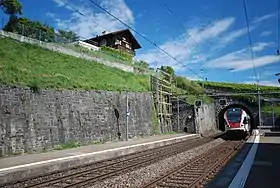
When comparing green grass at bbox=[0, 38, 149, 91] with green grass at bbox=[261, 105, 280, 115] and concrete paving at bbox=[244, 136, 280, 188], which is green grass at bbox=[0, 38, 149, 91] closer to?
concrete paving at bbox=[244, 136, 280, 188]

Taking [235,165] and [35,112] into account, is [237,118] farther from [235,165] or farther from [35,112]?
[35,112]

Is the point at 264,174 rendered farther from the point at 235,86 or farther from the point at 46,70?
the point at 235,86

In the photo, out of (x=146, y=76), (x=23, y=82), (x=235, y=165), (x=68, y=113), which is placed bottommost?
(x=235, y=165)

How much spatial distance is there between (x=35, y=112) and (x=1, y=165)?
209 inches

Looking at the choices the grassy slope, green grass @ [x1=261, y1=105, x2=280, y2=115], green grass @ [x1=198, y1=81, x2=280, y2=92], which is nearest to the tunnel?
green grass @ [x1=261, y1=105, x2=280, y2=115]

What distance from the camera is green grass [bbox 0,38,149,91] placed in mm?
17031

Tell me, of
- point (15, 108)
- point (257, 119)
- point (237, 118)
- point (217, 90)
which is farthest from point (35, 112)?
point (217, 90)

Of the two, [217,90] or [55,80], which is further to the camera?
[217,90]

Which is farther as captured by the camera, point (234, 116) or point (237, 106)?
point (237, 106)

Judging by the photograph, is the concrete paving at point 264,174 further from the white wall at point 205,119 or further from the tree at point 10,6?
the tree at point 10,6

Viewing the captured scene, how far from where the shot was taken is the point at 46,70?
69.3 feet

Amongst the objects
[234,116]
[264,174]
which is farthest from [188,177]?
[234,116]

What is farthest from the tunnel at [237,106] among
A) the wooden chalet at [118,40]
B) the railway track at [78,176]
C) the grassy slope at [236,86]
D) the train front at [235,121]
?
the railway track at [78,176]

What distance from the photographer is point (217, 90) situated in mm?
60156
